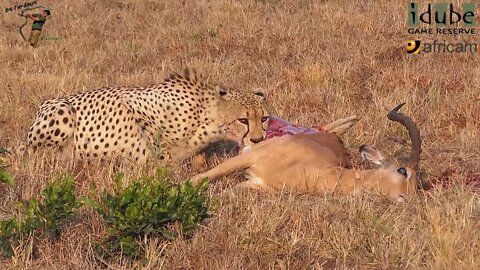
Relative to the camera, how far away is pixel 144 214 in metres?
3.81

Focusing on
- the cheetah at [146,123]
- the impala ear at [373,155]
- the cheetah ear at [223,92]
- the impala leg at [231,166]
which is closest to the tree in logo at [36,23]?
the cheetah at [146,123]

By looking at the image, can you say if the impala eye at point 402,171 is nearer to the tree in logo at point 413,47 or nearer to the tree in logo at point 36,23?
the tree in logo at point 413,47

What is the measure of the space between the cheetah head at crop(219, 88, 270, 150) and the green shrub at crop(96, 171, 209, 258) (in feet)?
6.06

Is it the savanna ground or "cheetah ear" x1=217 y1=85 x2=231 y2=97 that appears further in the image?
"cheetah ear" x1=217 y1=85 x2=231 y2=97

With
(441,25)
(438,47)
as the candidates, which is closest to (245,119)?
(438,47)

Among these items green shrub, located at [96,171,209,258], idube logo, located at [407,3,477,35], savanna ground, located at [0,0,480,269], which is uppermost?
green shrub, located at [96,171,209,258]

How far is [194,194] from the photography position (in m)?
4.04

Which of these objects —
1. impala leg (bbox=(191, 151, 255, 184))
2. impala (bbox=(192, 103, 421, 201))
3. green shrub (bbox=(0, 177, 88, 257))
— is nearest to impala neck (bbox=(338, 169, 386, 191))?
impala (bbox=(192, 103, 421, 201))

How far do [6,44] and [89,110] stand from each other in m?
4.95

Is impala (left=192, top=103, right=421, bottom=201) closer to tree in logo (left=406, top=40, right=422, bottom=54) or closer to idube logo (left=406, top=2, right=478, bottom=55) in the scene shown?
tree in logo (left=406, top=40, right=422, bottom=54)

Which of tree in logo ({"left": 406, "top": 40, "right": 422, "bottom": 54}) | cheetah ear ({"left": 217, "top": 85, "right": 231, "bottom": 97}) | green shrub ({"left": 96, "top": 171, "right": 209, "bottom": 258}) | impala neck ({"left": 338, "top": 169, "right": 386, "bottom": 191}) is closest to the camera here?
green shrub ({"left": 96, "top": 171, "right": 209, "bottom": 258})

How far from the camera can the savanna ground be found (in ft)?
12.5

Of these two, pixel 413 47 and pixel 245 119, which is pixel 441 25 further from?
pixel 245 119

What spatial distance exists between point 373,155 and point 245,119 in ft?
3.88
